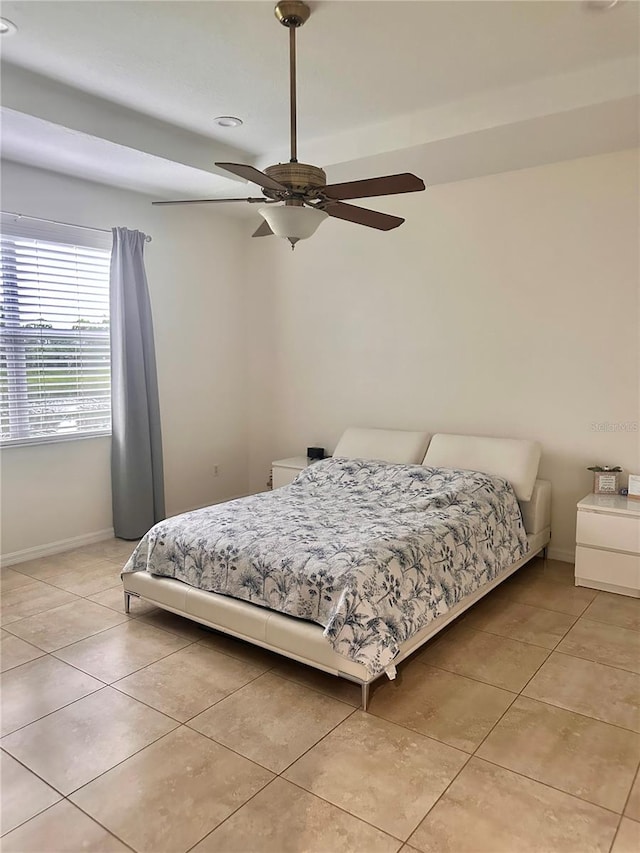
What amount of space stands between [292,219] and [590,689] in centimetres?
239

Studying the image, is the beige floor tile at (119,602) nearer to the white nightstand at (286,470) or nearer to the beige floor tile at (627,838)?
the white nightstand at (286,470)

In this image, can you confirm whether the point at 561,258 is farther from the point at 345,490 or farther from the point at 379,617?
the point at 379,617

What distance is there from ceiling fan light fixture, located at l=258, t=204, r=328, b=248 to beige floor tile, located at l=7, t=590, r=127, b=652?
2.26 metres

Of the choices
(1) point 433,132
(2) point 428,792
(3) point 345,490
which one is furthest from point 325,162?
(2) point 428,792

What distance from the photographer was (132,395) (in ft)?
15.5

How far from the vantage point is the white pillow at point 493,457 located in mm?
4047

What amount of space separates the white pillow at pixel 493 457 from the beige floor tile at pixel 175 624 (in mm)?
1945

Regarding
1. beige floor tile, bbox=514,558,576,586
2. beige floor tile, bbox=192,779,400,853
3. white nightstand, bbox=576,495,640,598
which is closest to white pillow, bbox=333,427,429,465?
beige floor tile, bbox=514,558,576,586

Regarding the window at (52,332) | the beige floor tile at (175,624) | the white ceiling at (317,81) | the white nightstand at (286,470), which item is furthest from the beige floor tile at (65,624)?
the white ceiling at (317,81)

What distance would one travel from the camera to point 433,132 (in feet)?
12.0

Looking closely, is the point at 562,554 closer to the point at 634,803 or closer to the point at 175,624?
the point at 634,803

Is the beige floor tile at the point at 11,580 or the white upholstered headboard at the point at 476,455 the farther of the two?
the white upholstered headboard at the point at 476,455

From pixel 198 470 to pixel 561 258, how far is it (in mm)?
3424

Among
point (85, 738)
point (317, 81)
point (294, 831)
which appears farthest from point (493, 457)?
point (85, 738)
